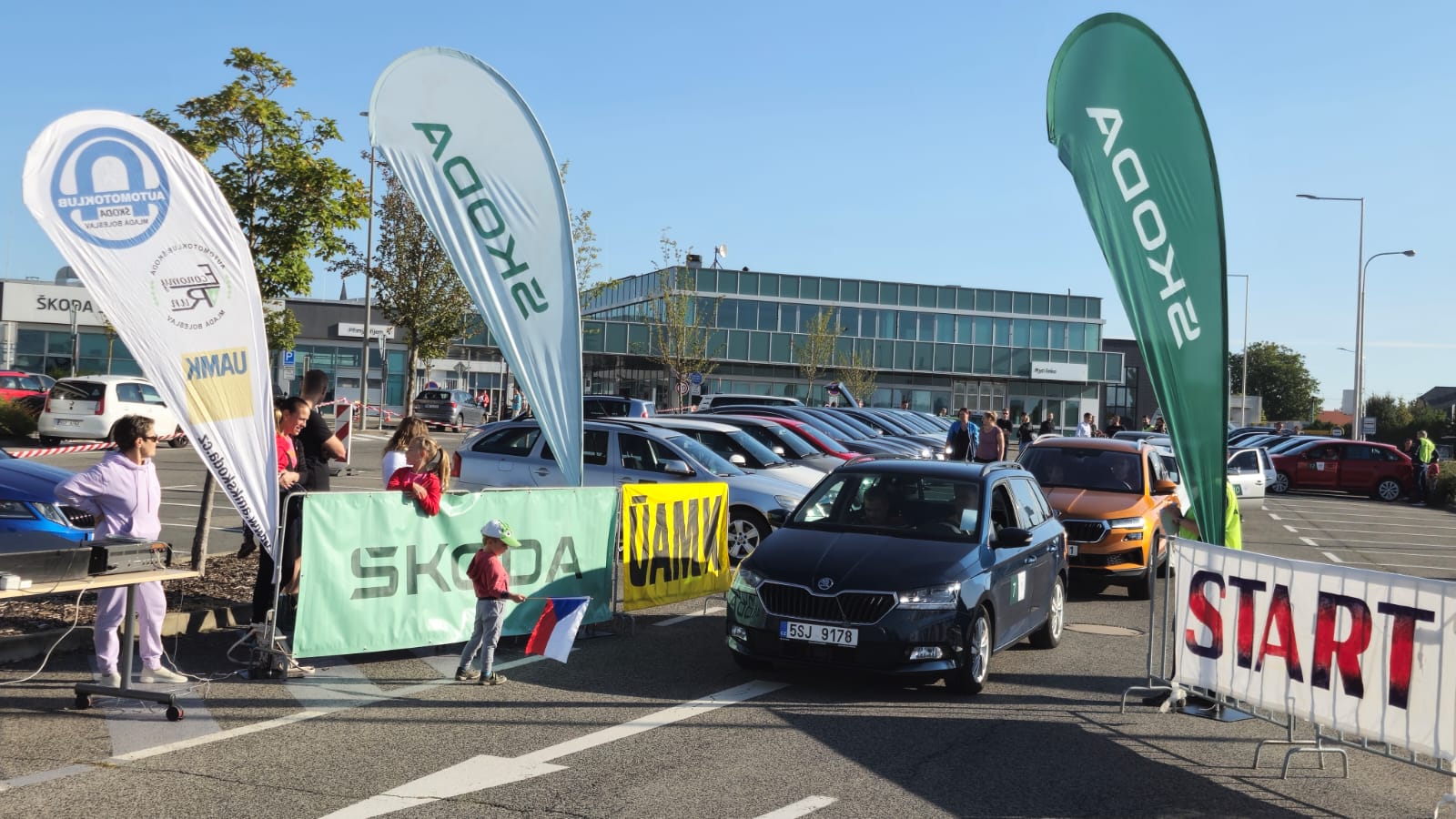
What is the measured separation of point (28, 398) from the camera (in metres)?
32.2

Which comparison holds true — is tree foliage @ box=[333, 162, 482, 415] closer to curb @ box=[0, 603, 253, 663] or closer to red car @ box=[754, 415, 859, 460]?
red car @ box=[754, 415, 859, 460]

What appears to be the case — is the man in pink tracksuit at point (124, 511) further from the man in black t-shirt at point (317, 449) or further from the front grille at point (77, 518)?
the front grille at point (77, 518)

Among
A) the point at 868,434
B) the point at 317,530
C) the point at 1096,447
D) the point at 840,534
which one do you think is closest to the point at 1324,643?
the point at 840,534

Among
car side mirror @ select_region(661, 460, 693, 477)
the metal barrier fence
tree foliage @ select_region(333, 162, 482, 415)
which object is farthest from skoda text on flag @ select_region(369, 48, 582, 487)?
tree foliage @ select_region(333, 162, 482, 415)

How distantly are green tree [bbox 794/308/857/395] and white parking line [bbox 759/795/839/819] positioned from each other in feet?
176

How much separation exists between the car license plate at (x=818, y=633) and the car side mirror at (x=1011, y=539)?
1.48 meters

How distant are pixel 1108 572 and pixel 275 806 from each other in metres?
9.93

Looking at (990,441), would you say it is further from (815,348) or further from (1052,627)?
(815,348)

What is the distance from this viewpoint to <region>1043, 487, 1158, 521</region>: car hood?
44.5 feet

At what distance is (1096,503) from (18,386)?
105ft

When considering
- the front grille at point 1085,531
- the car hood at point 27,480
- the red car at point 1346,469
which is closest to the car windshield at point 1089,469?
the front grille at point 1085,531

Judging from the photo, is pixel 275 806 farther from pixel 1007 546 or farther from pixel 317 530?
pixel 1007 546

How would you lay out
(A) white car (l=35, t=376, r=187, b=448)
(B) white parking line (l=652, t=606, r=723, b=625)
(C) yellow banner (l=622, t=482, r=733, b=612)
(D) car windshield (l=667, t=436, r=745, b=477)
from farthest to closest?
(A) white car (l=35, t=376, r=187, b=448), (D) car windshield (l=667, t=436, r=745, b=477), (B) white parking line (l=652, t=606, r=723, b=625), (C) yellow banner (l=622, t=482, r=733, b=612)

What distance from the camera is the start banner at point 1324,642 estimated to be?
5984 millimetres
